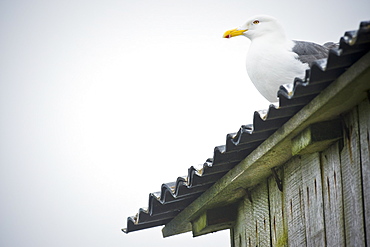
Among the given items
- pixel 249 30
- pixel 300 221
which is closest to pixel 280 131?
pixel 300 221

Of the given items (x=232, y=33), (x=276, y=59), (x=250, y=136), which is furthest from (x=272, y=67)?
(x=250, y=136)

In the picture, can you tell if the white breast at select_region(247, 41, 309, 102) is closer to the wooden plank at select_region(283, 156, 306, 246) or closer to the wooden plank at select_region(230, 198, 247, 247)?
the wooden plank at select_region(230, 198, 247, 247)

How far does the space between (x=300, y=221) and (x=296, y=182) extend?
0.22 m

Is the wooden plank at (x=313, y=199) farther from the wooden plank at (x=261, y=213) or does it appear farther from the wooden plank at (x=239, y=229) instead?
the wooden plank at (x=239, y=229)

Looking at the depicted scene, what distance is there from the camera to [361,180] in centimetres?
334

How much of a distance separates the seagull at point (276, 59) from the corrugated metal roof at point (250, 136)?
4.11ft

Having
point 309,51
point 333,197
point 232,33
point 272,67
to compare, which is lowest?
point 333,197

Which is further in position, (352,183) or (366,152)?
(352,183)

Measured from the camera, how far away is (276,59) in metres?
5.46

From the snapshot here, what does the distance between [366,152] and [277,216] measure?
1108 millimetres

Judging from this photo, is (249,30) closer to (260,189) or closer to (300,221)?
(260,189)

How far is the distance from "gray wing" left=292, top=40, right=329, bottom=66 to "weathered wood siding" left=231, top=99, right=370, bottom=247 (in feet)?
4.08

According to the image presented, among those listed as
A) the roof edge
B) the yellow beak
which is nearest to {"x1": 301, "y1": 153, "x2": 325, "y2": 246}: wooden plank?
the roof edge

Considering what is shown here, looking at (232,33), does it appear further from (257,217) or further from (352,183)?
(352,183)
